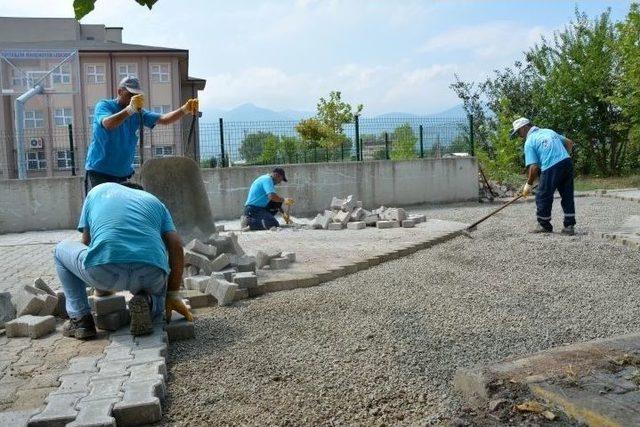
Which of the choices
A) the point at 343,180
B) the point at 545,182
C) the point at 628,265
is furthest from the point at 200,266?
the point at 343,180

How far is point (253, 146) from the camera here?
48.2ft

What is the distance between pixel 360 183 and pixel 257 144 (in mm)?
2524

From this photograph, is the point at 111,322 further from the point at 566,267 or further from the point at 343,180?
the point at 343,180

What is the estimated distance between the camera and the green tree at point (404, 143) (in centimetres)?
1606

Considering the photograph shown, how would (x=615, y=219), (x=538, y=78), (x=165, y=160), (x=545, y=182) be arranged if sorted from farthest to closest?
(x=538, y=78) < (x=615, y=219) < (x=545, y=182) < (x=165, y=160)

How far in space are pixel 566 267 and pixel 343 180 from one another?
859cm

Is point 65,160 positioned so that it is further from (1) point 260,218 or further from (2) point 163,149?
(1) point 260,218

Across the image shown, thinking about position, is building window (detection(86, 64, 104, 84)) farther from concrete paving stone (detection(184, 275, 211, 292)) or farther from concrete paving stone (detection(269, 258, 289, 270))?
concrete paving stone (detection(184, 275, 211, 292))

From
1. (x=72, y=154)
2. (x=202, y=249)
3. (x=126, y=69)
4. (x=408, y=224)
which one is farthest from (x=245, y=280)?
(x=126, y=69)

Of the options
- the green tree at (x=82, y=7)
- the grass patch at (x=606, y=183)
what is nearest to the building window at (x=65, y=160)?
the green tree at (x=82, y=7)

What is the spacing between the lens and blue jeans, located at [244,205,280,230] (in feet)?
36.1

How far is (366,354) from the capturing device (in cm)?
403

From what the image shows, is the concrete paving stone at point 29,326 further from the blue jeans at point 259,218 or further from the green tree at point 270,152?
the green tree at point 270,152

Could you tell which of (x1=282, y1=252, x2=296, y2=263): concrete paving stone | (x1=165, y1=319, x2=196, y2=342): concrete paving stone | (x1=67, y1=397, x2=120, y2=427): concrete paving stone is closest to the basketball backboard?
(x1=282, y1=252, x2=296, y2=263): concrete paving stone
